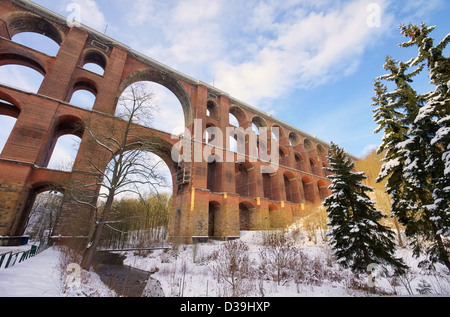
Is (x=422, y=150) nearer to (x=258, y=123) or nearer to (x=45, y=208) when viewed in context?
(x=258, y=123)

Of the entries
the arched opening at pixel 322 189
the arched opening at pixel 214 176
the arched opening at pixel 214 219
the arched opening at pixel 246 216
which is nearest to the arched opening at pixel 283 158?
the arched opening at pixel 322 189

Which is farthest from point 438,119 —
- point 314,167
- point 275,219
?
point 314,167

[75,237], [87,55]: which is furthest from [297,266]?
[87,55]

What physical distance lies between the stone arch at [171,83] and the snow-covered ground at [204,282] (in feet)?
51.5

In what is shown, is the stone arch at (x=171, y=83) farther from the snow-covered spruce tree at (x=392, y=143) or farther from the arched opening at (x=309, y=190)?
the arched opening at (x=309, y=190)

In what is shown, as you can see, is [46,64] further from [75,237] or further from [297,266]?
[297,266]

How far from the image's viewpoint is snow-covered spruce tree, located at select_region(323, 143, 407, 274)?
24.4 ft

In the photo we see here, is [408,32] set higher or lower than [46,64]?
lower

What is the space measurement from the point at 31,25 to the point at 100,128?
12701 millimetres

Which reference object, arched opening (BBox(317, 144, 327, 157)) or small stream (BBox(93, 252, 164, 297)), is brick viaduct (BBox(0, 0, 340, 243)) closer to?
small stream (BBox(93, 252, 164, 297))
